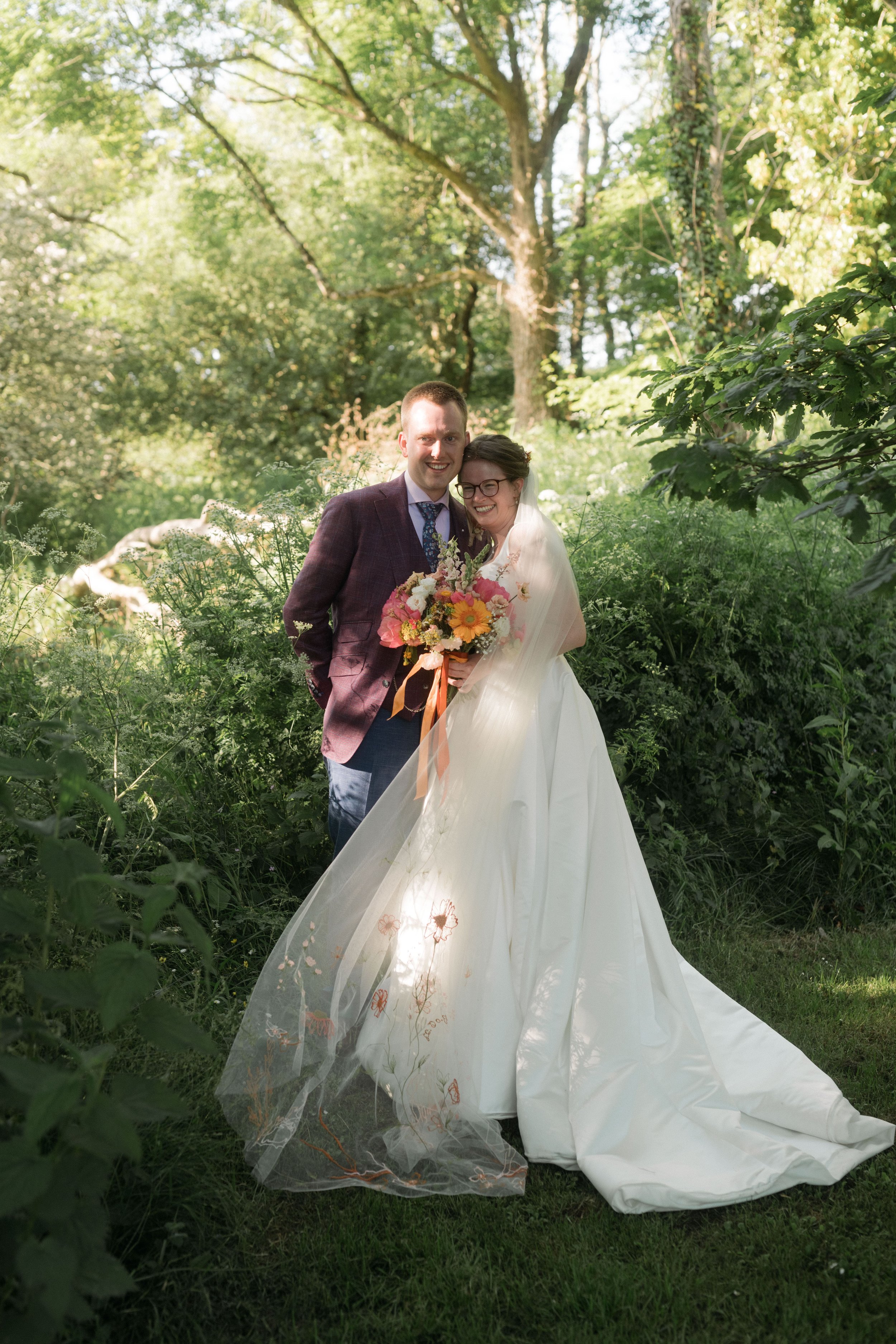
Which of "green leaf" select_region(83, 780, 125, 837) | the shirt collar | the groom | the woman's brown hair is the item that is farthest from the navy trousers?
"green leaf" select_region(83, 780, 125, 837)

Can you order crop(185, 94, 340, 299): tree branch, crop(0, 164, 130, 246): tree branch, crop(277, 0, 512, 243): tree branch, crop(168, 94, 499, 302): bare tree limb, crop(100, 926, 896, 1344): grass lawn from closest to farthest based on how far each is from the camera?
crop(100, 926, 896, 1344): grass lawn
crop(277, 0, 512, 243): tree branch
crop(185, 94, 340, 299): tree branch
crop(168, 94, 499, 302): bare tree limb
crop(0, 164, 130, 246): tree branch

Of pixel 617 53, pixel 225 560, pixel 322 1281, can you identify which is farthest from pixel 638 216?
pixel 322 1281

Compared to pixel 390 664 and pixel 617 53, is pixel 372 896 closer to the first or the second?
pixel 390 664

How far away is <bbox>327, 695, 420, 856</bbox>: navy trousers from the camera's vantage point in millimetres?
3566

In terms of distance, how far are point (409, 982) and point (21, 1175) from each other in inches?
64.5

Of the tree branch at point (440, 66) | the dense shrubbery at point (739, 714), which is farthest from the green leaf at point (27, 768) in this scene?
the tree branch at point (440, 66)

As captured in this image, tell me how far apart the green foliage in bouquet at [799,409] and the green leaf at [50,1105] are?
6.70 feet

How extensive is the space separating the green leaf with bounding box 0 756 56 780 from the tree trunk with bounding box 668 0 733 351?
899cm

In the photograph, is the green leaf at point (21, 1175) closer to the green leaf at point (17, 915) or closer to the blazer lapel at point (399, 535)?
the green leaf at point (17, 915)

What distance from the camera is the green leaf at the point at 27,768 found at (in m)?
2.04

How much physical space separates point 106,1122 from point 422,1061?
146 cm

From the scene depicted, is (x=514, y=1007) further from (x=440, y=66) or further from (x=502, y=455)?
(x=440, y=66)

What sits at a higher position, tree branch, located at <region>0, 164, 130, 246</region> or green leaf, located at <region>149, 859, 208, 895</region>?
tree branch, located at <region>0, 164, 130, 246</region>

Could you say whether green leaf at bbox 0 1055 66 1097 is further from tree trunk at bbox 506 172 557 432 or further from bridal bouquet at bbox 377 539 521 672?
tree trunk at bbox 506 172 557 432
